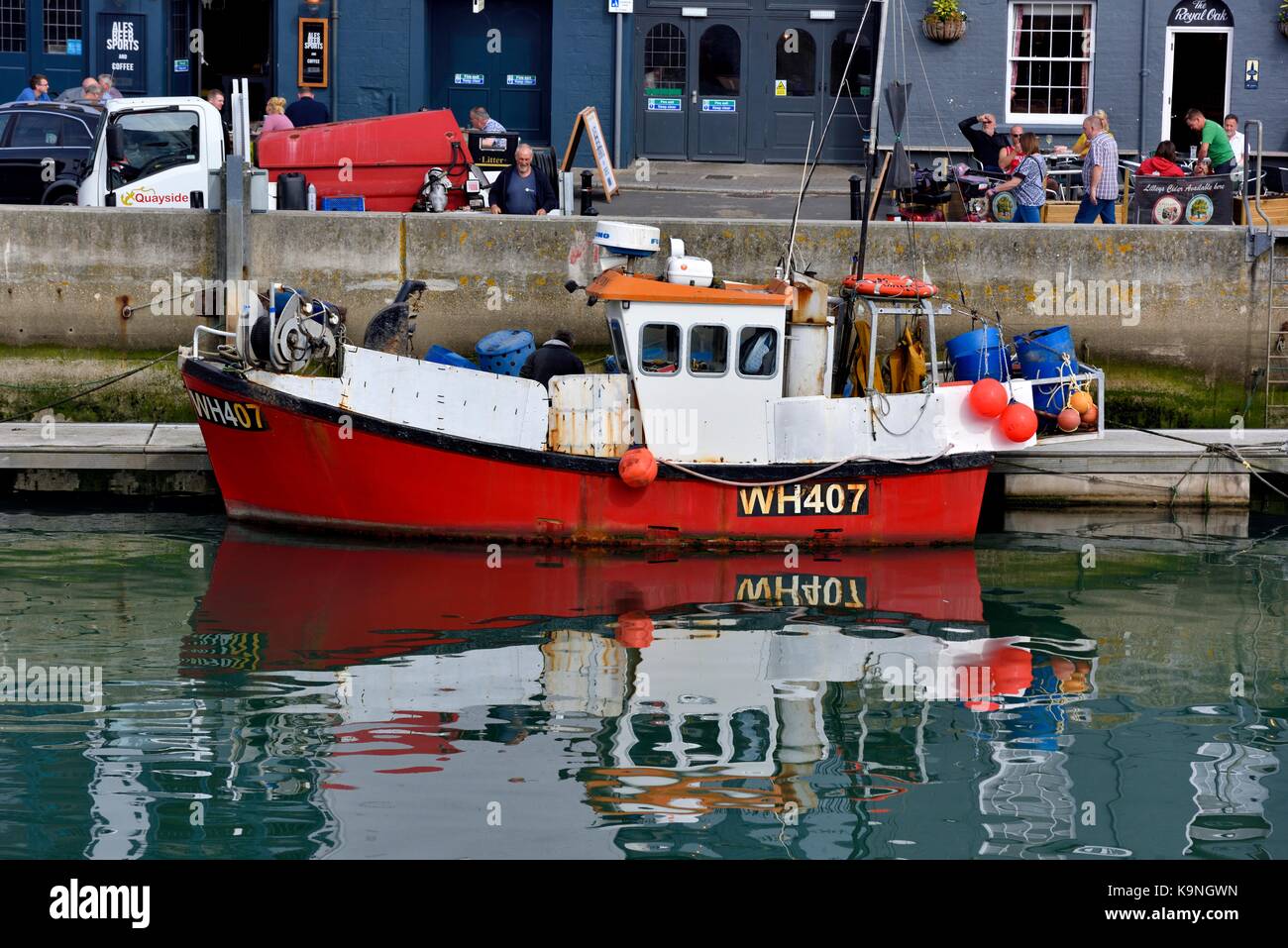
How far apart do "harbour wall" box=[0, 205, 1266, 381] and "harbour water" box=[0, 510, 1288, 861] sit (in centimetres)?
225

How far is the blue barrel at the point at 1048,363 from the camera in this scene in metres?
13.4

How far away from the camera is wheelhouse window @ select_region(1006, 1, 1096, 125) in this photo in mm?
22297

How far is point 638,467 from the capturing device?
12.6m

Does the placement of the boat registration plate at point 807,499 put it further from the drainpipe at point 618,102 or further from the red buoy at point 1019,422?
the drainpipe at point 618,102

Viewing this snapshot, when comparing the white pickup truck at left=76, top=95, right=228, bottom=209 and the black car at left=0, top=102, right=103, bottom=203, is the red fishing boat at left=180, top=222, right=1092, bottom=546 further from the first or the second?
the black car at left=0, top=102, right=103, bottom=203

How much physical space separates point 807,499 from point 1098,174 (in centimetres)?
510

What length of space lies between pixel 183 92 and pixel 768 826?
18.8 metres

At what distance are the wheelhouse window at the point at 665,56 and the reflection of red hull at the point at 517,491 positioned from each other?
1181 centimetres

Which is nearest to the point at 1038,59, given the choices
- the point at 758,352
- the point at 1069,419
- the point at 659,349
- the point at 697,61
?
the point at 697,61

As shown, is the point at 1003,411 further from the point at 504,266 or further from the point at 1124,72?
the point at 1124,72

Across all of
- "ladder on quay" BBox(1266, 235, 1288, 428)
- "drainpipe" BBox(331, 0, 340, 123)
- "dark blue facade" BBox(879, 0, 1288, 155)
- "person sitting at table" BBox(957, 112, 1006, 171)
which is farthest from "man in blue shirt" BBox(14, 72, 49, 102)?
"ladder on quay" BBox(1266, 235, 1288, 428)

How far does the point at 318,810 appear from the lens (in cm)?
798

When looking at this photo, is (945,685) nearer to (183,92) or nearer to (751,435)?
(751,435)
